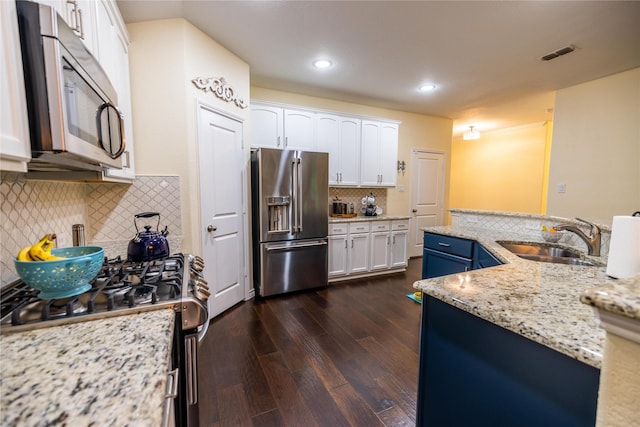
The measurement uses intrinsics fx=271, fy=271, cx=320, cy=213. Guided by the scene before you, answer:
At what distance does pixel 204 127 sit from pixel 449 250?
2.45 m

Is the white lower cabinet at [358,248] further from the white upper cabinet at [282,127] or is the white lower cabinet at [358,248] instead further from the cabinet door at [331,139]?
the white upper cabinet at [282,127]

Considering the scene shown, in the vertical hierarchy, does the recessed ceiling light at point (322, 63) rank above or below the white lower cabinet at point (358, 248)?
above

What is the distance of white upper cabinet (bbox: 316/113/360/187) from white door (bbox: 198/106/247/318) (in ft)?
4.26

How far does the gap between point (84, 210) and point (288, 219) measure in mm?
→ 1775

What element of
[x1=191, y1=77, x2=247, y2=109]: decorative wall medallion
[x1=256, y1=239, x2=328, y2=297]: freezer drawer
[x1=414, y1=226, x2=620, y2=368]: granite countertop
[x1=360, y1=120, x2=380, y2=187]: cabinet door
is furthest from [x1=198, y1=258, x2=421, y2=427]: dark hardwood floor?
[x1=191, y1=77, x2=247, y2=109]: decorative wall medallion

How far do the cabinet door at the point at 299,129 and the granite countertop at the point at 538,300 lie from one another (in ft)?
9.07

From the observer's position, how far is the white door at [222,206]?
2.41 metres

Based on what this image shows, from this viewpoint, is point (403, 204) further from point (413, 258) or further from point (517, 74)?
point (517, 74)

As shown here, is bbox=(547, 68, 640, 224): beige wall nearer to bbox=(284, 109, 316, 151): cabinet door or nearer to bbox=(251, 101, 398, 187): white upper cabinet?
bbox=(251, 101, 398, 187): white upper cabinet

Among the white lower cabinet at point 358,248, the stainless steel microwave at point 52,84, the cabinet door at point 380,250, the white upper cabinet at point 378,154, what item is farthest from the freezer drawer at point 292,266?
the stainless steel microwave at point 52,84

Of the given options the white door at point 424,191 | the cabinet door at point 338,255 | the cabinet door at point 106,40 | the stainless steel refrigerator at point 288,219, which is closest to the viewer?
the cabinet door at point 106,40

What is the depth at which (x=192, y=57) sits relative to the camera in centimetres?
223

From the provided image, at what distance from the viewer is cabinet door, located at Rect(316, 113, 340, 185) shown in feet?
12.2

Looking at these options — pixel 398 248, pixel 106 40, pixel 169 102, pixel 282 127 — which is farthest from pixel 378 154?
pixel 106 40
